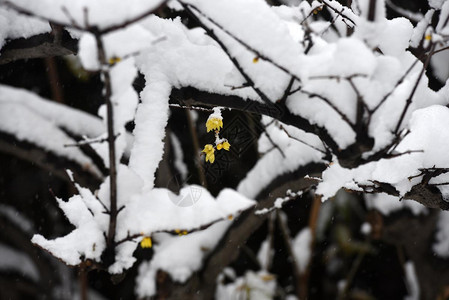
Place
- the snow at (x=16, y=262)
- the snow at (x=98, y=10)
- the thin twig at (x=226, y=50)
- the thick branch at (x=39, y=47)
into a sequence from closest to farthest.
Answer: the snow at (x=98, y=10)
the thin twig at (x=226, y=50)
the thick branch at (x=39, y=47)
the snow at (x=16, y=262)

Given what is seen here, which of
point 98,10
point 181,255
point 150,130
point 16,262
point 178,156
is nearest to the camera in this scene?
point 98,10

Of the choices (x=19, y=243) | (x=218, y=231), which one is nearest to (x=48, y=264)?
(x=19, y=243)

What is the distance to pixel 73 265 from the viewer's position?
1.03 meters

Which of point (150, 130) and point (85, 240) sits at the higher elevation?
point (150, 130)

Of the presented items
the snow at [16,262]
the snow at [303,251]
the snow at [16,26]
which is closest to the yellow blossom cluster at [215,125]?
the snow at [16,26]

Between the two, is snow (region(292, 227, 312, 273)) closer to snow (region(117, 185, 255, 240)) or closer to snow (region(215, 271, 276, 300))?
snow (region(215, 271, 276, 300))

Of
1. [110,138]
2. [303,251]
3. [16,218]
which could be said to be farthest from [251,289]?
[16,218]

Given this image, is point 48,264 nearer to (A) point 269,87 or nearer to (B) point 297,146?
(B) point 297,146

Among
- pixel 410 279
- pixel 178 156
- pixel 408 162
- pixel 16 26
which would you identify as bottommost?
pixel 408 162

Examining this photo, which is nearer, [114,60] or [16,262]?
[114,60]

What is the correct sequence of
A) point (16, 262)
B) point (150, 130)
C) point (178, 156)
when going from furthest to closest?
point (16, 262) < point (178, 156) < point (150, 130)

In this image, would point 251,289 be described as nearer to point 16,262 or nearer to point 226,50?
point 226,50

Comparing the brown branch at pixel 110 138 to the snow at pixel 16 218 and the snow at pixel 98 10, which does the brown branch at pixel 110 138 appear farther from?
the snow at pixel 16 218

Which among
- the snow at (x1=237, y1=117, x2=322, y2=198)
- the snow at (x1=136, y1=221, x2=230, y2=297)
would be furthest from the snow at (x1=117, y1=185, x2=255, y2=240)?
the snow at (x1=136, y1=221, x2=230, y2=297)
